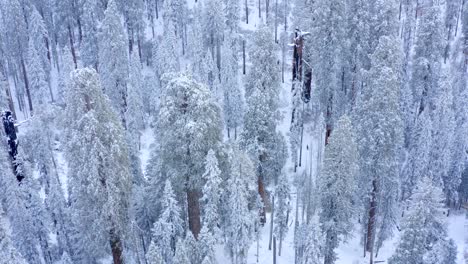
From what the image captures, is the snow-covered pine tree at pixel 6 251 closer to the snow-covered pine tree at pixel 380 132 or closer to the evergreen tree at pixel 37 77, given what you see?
the snow-covered pine tree at pixel 380 132

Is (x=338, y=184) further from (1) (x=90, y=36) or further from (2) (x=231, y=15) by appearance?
(2) (x=231, y=15)

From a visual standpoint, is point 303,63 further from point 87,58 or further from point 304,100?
point 87,58

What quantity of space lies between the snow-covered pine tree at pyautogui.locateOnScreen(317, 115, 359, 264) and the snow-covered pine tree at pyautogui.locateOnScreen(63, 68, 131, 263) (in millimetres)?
14608

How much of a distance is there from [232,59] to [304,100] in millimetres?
14973

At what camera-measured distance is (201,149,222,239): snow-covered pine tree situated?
3247cm

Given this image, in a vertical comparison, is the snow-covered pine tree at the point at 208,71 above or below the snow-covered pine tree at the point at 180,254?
above

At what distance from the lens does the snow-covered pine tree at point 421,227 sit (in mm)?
31453

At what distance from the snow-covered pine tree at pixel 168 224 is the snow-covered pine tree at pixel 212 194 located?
1973 mm

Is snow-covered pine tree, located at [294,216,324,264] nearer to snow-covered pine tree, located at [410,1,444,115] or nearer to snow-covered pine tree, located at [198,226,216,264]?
snow-covered pine tree, located at [198,226,216,264]

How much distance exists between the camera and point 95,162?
29.9 meters

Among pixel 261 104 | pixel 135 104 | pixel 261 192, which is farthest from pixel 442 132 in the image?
pixel 135 104

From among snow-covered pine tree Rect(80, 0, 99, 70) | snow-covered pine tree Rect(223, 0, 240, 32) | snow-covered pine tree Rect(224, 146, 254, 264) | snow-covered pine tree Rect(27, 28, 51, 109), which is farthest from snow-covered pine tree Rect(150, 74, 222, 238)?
snow-covered pine tree Rect(223, 0, 240, 32)

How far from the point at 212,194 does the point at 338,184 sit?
9528 mm

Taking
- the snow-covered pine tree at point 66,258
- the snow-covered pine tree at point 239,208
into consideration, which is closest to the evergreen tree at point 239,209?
the snow-covered pine tree at point 239,208
